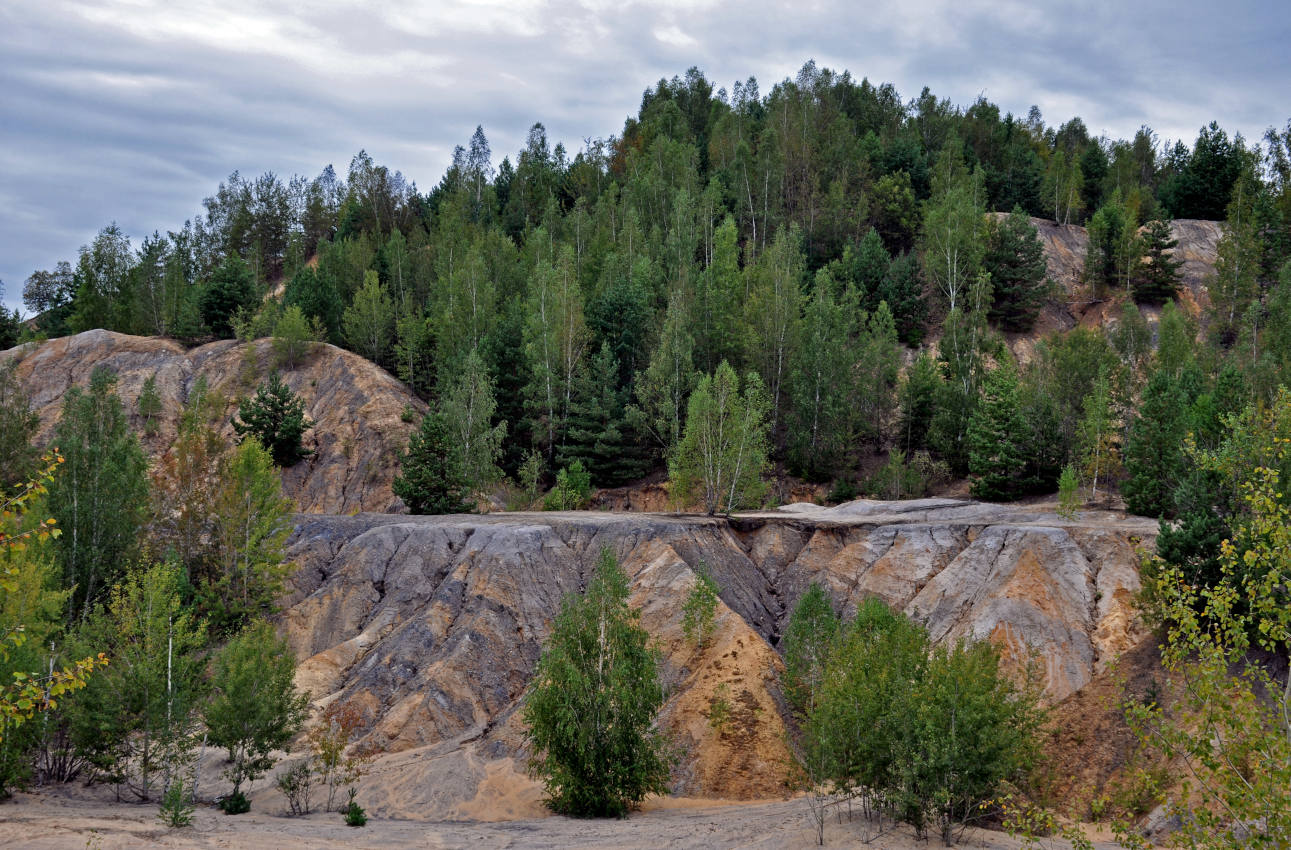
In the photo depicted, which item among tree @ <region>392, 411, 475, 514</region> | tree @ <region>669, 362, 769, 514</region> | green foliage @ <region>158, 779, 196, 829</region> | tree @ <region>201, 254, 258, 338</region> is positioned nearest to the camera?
green foliage @ <region>158, 779, 196, 829</region>

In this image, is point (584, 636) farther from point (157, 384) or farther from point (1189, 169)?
point (1189, 169)

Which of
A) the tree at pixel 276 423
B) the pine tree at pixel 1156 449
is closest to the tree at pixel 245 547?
the tree at pixel 276 423

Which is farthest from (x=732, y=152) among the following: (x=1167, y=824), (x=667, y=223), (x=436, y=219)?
(x=1167, y=824)

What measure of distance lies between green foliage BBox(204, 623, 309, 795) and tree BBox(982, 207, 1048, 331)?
68.7m

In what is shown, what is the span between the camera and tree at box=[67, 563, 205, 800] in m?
30.5

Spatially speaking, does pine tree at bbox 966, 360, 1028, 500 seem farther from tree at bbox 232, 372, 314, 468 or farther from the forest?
tree at bbox 232, 372, 314, 468

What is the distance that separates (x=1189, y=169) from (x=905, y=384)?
202 ft

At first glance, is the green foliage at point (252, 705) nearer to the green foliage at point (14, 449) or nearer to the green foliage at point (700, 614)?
the green foliage at point (700, 614)

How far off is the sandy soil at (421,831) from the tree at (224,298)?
61.9 metres

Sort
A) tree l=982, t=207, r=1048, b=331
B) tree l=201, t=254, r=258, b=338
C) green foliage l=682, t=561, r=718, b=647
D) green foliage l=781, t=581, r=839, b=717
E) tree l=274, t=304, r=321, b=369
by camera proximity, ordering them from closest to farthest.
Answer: green foliage l=781, t=581, r=839, b=717 → green foliage l=682, t=561, r=718, b=647 → tree l=274, t=304, r=321, b=369 → tree l=982, t=207, r=1048, b=331 → tree l=201, t=254, r=258, b=338

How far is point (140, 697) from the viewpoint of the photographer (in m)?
30.9

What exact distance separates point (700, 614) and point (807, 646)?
5.44 meters

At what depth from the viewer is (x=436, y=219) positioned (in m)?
110

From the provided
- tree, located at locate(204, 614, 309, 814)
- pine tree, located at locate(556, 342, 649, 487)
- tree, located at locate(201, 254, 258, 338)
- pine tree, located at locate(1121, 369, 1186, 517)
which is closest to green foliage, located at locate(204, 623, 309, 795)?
tree, located at locate(204, 614, 309, 814)
